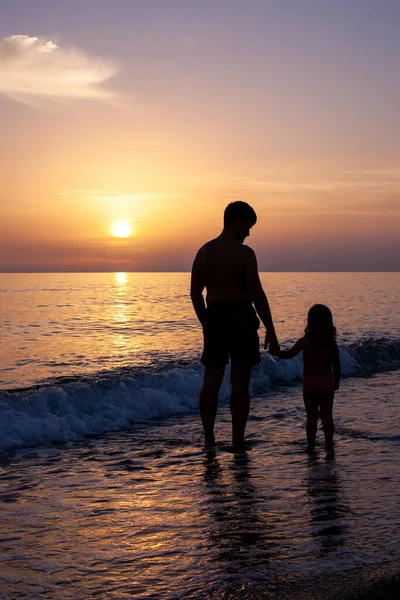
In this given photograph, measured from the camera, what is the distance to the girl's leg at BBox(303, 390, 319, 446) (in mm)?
6129

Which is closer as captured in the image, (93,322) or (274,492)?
(274,492)

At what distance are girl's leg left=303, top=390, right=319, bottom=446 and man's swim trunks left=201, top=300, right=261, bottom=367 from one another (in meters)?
0.64

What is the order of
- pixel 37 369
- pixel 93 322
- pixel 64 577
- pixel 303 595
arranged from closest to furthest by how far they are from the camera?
pixel 303 595 < pixel 64 577 < pixel 37 369 < pixel 93 322

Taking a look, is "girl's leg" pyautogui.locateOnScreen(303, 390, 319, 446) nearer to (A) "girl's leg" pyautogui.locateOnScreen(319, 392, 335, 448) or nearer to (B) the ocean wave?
(A) "girl's leg" pyautogui.locateOnScreen(319, 392, 335, 448)

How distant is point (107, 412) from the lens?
8.38 m

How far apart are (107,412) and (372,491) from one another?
455 cm

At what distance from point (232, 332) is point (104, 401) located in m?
3.66

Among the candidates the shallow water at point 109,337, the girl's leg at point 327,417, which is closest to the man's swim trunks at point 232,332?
the girl's leg at point 327,417

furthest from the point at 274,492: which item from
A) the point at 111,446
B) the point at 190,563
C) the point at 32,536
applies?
the point at 111,446

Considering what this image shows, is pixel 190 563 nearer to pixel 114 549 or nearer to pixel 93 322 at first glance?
pixel 114 549

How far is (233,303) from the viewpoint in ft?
19.5

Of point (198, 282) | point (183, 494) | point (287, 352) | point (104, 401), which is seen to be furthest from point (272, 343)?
point (104, 401)

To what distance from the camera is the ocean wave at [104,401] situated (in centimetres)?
728

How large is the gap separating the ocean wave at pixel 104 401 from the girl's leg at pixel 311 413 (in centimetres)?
270
